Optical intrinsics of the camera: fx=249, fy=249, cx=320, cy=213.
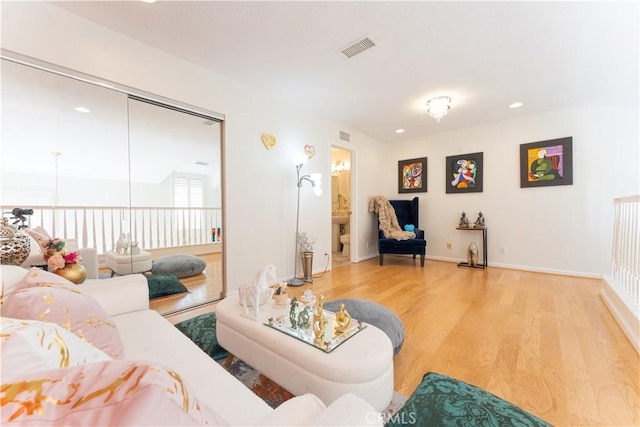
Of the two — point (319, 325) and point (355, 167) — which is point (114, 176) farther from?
point (355, 167)

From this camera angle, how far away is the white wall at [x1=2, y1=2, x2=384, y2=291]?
1.81m

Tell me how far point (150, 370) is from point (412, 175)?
5279 millimetres

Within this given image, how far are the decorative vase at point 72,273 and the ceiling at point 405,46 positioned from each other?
6.10 ft

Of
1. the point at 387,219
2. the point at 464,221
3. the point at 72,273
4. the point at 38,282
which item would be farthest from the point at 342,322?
the point at 464,221

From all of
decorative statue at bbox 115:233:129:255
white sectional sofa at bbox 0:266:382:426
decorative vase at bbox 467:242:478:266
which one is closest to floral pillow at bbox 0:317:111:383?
white sectional sofa at bbox 0:266:382:426

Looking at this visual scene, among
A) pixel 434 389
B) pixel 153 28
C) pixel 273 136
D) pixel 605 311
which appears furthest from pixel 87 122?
pixel 605 311

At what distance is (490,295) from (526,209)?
202 cm

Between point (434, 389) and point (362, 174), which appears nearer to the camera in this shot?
point (434, 389)

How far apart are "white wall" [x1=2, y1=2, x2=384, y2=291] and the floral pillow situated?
2336 mm

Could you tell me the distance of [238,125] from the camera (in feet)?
9.55

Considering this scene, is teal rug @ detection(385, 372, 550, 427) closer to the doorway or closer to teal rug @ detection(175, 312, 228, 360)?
teal rug @ detection(175, 312, 228, 360)

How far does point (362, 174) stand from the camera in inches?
189

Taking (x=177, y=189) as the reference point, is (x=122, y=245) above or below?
below

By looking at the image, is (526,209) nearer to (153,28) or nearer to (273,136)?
(273,136)
